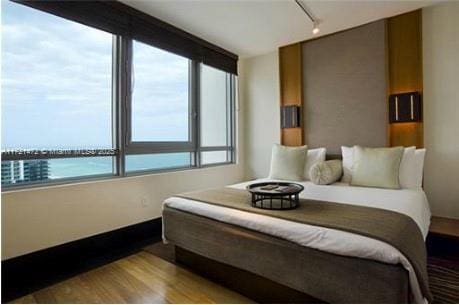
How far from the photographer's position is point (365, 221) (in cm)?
163

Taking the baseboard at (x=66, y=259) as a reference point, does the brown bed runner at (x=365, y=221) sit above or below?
above

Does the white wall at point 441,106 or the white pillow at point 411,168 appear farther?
the white wall at point 441,106

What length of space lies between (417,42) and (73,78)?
3.68 metres

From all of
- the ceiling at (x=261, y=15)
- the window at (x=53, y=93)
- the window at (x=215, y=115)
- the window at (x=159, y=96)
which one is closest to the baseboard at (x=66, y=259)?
the window at (x=53, y=93)

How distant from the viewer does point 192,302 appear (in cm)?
179

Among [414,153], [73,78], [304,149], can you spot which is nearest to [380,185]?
[414,153]

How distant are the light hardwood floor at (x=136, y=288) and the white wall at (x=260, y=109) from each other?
253 centimetres

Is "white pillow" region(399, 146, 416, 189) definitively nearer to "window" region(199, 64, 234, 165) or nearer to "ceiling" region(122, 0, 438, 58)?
"ceiling" region(122, 0, 438, 58)

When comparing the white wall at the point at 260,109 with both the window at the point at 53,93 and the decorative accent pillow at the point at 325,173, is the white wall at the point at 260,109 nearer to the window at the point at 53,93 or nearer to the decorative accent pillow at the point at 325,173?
the decorative accent pillow at the point at 325,173

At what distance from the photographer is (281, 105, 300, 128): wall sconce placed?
395cm

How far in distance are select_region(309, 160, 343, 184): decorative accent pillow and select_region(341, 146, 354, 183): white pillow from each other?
0.07 metres

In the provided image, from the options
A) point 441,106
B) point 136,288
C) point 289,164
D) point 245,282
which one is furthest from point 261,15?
point 136,288

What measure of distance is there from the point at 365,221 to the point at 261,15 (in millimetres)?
2501

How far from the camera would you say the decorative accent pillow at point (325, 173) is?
295cm
